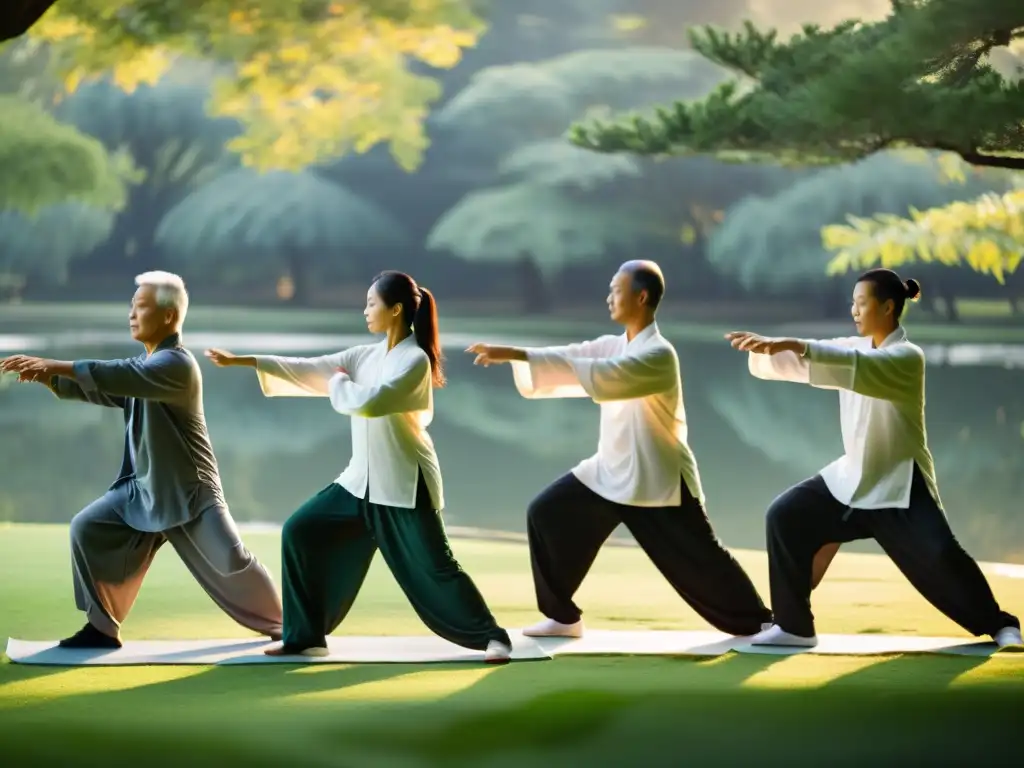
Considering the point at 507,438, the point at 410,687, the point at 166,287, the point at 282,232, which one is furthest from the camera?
the point at 282,232

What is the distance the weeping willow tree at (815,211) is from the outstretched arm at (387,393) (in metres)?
11.4

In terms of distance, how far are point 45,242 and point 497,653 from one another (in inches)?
491

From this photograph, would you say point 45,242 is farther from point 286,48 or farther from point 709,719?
point 709,719

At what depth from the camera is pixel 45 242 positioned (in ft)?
52.0

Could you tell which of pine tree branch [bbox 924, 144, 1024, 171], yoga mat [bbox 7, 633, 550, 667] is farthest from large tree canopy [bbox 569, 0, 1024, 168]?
yoga mat [bbox 7, 633, 550, 667]

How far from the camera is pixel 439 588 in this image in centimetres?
455

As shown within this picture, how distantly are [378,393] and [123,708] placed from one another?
113 cm

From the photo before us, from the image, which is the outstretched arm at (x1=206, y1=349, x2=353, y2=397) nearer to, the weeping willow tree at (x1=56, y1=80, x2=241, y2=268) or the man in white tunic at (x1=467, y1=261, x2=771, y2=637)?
the man in white tunic at (x1=467, y1=261, x2=771, y2=637)

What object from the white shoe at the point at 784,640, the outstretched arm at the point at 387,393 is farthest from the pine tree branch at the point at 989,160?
the outstretched arm at the point at 387,393

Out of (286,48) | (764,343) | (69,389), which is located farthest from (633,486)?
(286,48)

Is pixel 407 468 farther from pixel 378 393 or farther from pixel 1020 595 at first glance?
pixel 1020 595

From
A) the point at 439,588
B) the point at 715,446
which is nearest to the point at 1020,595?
the point at 439,588

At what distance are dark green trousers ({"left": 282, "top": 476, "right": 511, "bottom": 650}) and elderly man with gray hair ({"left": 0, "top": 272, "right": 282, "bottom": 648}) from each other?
0.18 m

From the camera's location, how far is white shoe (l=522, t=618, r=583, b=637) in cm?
500
